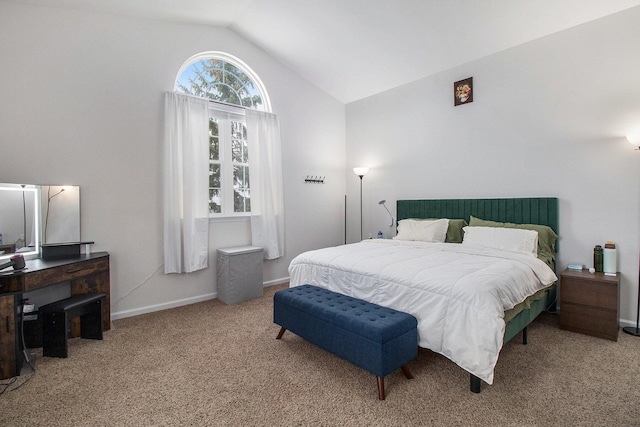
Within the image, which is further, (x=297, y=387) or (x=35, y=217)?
(x=35, y=217)

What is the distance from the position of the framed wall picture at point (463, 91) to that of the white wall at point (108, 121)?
2.70 m

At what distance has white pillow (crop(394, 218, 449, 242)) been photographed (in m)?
3.84

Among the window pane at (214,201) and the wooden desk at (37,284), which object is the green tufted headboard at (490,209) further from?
the wooden desk at (37,284)

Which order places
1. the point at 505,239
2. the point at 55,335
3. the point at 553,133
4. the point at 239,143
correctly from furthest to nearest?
the point at 239,143
the point at 553,133
the point at 505,239
the point at 55,335

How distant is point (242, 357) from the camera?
8.08 feet

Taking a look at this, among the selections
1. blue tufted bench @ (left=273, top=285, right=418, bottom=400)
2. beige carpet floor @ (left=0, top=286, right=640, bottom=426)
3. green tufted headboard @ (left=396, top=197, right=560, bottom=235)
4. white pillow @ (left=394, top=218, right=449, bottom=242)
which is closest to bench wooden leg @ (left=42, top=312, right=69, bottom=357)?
beige carpet floor @ (left=0, top=286, right=640, bottom=426)

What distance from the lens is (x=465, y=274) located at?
2.25 meters

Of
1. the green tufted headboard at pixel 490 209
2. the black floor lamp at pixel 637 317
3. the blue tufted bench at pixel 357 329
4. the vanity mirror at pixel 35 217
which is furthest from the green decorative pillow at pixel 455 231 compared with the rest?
the vanity mirror at pixel 35 217

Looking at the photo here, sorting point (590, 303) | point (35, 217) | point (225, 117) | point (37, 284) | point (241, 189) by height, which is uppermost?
point (225, 117)

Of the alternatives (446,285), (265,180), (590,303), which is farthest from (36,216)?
(590,303)

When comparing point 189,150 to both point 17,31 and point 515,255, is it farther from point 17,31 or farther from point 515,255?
point 515,255

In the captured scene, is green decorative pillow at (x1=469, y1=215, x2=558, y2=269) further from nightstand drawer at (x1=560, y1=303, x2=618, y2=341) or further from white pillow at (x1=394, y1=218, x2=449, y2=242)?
white pillow at (x1=394, y1=218, x2=449, y2=242)

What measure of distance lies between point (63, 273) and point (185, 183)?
4.76 ft

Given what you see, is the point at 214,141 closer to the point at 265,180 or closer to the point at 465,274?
the point at 265,180
